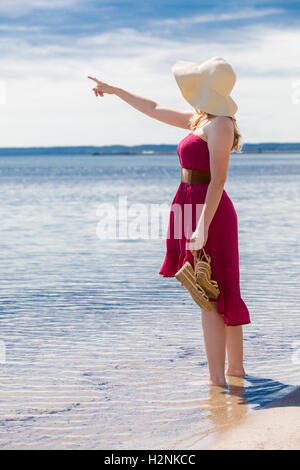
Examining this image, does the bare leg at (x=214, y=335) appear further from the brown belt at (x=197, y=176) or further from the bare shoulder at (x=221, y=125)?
the bare shoulder at (x=221, y=125)

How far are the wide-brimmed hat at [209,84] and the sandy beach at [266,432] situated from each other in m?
1.71

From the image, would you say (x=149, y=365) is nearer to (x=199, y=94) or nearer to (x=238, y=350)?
(x=238, y=350)

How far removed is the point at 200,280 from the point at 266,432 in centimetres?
106

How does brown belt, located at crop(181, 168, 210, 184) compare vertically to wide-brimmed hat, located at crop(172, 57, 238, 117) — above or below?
below

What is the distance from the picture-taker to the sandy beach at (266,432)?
3426 mm

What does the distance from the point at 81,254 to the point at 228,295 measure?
266 inches

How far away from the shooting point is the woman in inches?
169

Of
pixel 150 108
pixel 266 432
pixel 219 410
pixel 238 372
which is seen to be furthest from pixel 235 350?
pixel 150 108

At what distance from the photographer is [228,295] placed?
450 centimetres

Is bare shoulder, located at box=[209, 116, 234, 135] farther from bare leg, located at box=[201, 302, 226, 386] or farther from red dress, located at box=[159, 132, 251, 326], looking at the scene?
bare leg, located at box=[201, 302, 226, 386]

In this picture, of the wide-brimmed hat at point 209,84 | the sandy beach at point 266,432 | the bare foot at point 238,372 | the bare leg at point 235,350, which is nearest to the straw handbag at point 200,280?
the bare leg at point 235,350

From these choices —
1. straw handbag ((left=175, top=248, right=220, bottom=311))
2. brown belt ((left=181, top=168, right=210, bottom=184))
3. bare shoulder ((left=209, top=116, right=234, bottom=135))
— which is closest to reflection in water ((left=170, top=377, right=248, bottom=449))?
straw handbag ((left=175, top=248, right=220, bottom=311))

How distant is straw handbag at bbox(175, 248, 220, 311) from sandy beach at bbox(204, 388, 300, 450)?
28.9 inches
